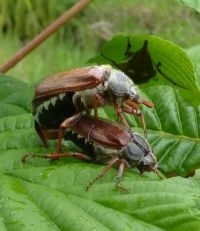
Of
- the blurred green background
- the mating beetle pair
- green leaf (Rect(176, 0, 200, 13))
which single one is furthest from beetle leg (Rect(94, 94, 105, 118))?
the blurred green background

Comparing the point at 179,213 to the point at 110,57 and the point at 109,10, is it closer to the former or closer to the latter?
the point at 110,57

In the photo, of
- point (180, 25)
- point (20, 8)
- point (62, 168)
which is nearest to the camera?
point (62, 168)

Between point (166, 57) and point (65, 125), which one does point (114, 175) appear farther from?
point (166, 57)

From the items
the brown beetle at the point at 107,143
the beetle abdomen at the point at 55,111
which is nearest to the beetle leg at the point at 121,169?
the brown beetle at the point at 107,143

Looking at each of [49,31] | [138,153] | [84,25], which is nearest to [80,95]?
[138,153]

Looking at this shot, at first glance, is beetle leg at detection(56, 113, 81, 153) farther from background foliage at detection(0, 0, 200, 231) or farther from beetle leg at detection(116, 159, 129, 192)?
beetle leg at detection(116, 159, 129, 192)

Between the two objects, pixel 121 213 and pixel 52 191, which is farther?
pixel 52 191

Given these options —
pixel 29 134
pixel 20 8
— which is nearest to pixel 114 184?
pixel 29 134
